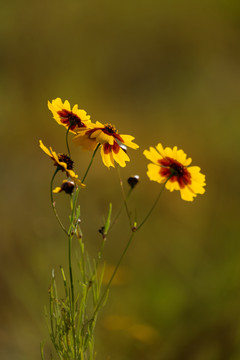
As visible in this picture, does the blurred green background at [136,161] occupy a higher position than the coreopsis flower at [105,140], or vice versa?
the blurred green background at [136,161]

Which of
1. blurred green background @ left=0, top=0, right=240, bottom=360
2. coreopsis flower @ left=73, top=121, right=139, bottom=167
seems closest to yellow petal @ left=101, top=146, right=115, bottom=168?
coreopsis flower @ left=73, top=121, right=139, bottom=167

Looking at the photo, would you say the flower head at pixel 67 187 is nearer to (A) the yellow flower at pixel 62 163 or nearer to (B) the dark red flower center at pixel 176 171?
(A) the yellow flower at pixel 62 163

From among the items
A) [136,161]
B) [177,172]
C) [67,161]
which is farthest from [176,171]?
[136,161]

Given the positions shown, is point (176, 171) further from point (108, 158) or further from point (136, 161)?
point (136, 161)

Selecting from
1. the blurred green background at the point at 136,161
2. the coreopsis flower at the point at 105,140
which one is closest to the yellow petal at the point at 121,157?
the coreopsis flower at the point at 105,140

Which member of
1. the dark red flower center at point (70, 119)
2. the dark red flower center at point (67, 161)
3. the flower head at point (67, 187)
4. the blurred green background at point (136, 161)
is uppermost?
the blurred green background at point (136, 161)
